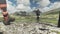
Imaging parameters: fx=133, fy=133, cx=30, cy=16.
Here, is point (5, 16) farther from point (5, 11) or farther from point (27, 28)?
point (27, 28)

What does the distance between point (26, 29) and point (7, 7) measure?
69 cm

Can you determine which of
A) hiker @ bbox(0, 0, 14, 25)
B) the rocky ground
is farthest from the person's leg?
the rocky ground

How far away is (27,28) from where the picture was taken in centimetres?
316

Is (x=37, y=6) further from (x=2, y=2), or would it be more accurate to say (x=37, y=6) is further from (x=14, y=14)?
(x=2, y=2)

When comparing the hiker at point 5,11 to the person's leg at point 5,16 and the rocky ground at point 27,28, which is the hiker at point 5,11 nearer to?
the person's leg at point 5,16

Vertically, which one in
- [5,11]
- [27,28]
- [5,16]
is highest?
[5,11]

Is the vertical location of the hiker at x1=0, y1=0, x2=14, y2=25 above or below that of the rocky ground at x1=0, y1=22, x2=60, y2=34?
above

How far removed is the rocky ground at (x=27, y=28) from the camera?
3.13 m

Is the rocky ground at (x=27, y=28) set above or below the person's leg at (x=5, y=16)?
below

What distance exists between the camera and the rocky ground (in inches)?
123

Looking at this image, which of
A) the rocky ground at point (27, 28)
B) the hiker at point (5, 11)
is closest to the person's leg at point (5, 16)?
the hiker at point (5, 11)

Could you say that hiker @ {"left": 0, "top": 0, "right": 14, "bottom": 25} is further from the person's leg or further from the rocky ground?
the rocky ground

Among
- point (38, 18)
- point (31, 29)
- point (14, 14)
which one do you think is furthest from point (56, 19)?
point (14, 14)

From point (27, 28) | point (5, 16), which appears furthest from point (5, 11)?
point (27, 28)
